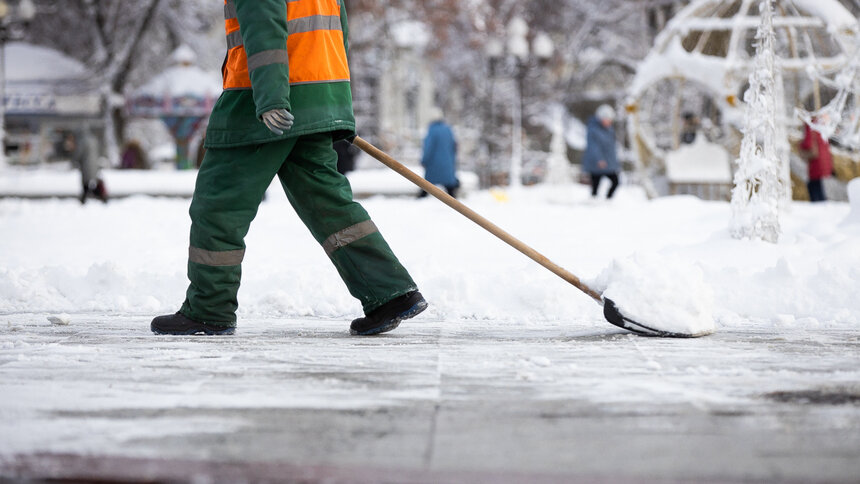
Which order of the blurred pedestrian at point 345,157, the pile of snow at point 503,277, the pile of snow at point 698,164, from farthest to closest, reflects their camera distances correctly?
the pile of snow at point 698,164 → the blurred pedestrian at point 345,157 → the pile of snow at point 503,277

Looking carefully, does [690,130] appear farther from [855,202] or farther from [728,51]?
[855,202]

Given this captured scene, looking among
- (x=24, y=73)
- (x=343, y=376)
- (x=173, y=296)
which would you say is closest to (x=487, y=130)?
(x=24, y=73)

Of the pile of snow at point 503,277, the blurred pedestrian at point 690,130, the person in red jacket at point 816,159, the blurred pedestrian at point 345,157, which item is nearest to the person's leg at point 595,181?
the blurred pedestrian at point 690,130

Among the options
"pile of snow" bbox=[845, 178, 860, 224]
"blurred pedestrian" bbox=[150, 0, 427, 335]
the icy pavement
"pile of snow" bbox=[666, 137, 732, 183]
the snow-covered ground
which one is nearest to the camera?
the icy pavement

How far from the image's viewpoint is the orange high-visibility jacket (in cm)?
378

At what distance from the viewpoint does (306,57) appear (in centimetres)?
400

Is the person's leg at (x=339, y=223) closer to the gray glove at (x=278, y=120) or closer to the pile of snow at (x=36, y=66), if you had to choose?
the gray glove at (x=278, y=120)

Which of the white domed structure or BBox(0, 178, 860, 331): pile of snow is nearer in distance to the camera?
BBox(0, 178, 860, 331): pile of snow

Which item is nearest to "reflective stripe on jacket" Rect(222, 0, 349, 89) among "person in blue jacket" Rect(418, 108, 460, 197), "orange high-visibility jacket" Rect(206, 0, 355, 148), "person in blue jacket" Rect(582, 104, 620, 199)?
"orange high-visibility jacket" Rect(206, 0, 355, 148)

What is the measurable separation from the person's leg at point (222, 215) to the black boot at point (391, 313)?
0.59 m

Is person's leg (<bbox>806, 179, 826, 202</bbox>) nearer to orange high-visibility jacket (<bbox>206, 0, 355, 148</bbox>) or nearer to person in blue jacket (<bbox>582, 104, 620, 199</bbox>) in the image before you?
person in blue jacket (<bbox>582, 104, 620, 199</bbox>)

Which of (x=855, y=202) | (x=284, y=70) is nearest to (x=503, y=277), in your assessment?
(x=284, y=70)

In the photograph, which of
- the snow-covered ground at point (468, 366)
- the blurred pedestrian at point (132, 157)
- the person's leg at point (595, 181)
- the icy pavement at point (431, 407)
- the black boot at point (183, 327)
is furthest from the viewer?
the blurred pedestrian at point (132, 157)

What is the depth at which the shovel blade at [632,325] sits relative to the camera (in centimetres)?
394
